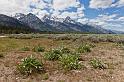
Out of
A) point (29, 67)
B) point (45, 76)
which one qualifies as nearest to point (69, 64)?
point (45, 76)

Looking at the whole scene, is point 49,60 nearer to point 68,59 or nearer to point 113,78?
point 68,59

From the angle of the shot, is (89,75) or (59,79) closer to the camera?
(59,79)

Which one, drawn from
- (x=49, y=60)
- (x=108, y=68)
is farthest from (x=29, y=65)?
(x=108, y=68)

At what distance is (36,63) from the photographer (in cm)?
1844

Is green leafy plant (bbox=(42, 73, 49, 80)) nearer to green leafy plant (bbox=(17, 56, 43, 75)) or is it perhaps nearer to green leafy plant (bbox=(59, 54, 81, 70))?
green leafy plant (bbox=(17, 56, 43, 75))

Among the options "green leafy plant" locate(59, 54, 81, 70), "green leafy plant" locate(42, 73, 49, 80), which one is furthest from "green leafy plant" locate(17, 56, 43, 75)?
"green leafy plant" locate(59, 54, 81, 70)

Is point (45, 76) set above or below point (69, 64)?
below

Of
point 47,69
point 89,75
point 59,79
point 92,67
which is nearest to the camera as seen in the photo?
point 59,79

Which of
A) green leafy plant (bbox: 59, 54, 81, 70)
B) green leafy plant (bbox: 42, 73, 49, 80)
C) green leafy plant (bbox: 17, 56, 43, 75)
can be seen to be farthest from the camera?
green leafy plant (bbox: 59, 54, 81, 70)

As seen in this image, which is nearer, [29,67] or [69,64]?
[29,67]

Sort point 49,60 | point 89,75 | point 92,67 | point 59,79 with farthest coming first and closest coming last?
point 49,60, point 92,67, point 89,75, point 59,79

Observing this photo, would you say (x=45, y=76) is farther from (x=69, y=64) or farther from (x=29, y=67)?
(x=69, y=64)

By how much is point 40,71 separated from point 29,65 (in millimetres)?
984

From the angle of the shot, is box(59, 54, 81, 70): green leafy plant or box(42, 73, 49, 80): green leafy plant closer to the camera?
box(42, 73, 49, 80): green leafy plant
